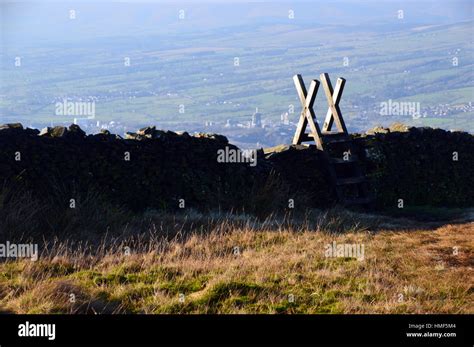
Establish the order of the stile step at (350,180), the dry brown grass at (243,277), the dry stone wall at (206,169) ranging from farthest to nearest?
the stile step at (350,180), the dry stone wall at (206,169), the dry brown grass at (243,277)

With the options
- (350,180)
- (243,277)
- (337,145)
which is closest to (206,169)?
(350,180)

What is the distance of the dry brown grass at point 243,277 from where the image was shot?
Result: 25.6 ft

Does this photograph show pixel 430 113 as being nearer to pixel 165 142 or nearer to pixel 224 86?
pixel 224 86

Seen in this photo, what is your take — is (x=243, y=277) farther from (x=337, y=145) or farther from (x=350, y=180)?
(x=337, y=145)

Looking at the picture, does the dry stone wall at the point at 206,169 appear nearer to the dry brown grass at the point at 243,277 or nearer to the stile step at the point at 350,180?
the stile step at the point at 350,180

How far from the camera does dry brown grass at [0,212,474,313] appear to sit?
7.79 metres

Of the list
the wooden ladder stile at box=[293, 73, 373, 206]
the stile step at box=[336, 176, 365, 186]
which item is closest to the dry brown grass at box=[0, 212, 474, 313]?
the stile step at box=[336, 176, 365, 186]

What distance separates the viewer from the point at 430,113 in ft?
396

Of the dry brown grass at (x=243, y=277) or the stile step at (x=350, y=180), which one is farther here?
the stile step at (x=350, y=180)

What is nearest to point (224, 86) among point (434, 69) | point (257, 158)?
point (434, 69)

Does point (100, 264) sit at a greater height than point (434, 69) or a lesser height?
lesser

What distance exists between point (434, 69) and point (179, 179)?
184 metres

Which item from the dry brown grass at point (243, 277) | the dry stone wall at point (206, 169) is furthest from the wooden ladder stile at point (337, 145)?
the dry brown grass at point (243, 277)

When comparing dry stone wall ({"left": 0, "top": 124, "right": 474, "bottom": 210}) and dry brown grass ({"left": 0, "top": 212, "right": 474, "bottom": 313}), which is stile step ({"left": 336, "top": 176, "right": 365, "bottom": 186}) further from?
dry brown grass ({"left": 0, "top": 212, "right": 474, "bottom": 313})
